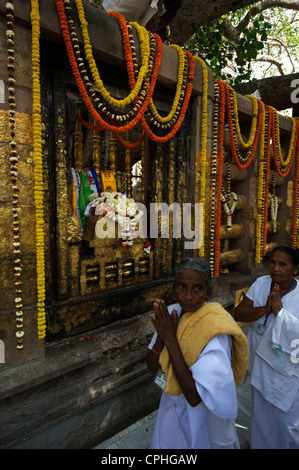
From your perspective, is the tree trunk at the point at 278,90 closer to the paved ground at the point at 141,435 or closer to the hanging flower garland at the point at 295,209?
the hanging flower garland at the point at 295,209

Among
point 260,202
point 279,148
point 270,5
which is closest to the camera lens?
point 260,202

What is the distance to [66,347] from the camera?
2.53m

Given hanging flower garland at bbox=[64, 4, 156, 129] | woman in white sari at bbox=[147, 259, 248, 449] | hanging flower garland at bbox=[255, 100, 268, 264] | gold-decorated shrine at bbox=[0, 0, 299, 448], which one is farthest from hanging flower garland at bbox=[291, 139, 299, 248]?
woman in white sari at bbox=[147, 259, 248, 449]

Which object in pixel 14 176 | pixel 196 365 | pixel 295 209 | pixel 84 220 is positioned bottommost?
pixel 196 365

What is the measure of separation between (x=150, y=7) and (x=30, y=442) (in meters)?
4.26

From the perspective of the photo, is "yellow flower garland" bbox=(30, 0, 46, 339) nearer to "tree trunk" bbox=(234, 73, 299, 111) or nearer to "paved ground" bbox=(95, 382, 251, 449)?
"paved ground" bbox=(95, 382, 251, 449)

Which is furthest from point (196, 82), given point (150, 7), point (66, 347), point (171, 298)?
point (66, 347)

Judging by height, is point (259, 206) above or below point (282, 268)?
above

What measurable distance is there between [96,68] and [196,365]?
2.43 m

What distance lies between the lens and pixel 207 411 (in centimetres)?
172

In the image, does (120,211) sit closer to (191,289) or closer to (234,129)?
(191,289)

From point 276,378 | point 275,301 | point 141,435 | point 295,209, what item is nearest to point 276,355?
point 276,378

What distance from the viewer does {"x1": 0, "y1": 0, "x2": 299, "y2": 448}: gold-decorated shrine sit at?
6.90ft

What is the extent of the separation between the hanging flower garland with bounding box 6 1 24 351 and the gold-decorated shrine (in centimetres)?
1
